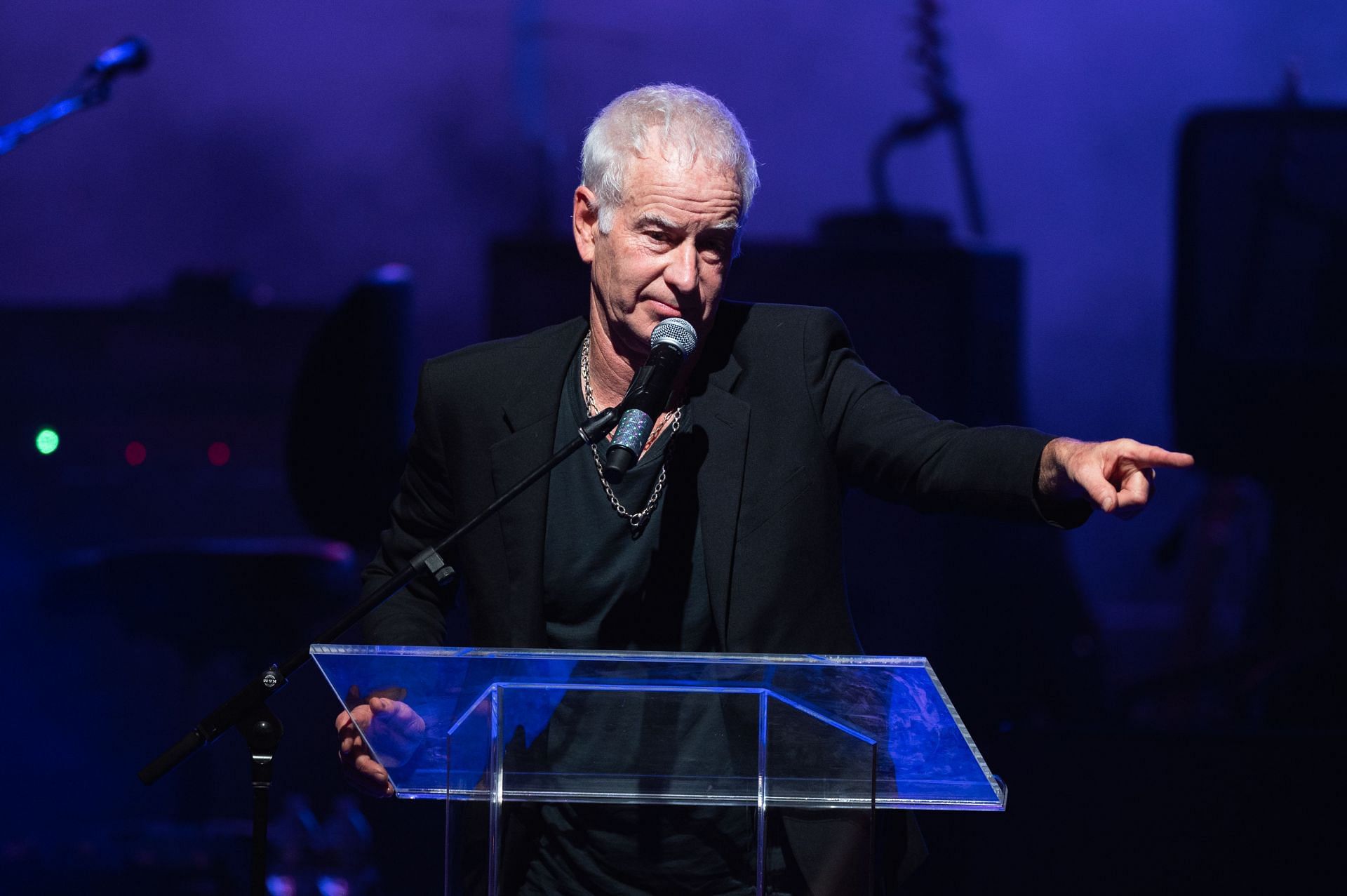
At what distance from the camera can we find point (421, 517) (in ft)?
6.15

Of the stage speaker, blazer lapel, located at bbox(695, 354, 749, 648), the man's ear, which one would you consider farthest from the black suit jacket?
the stage speaker

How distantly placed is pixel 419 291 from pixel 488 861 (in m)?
2.91

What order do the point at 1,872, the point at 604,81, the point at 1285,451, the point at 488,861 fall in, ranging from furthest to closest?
the point at 604,81, the point at 1285,451, the point at 1,872, the point at 488,861

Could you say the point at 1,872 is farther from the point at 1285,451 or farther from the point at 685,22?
the point at 1285,451

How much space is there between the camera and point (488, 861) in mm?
1220

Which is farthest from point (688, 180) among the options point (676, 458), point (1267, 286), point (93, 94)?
point (1267, 286)

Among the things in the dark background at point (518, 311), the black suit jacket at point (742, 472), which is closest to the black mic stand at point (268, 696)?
the black suit jacket at point (742, 472)

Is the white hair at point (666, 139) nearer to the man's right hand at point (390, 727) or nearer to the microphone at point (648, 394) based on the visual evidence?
the microphone at point (648, 394)

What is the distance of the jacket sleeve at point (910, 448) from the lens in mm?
1494

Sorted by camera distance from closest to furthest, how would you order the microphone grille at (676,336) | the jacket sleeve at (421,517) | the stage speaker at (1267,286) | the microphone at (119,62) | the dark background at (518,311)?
1. the microphone grille at (676,336)
2. the jacket sleeve at (421,517)
3. the microphone at (119,62)
4. the dark background at (518,311)
5. the stage speaker at (1267,286)

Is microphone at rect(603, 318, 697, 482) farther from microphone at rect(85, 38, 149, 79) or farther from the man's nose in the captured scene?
microphone at rect(85, 38, 149, 79)

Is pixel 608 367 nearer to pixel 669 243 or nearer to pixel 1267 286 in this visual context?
pixel 669 243

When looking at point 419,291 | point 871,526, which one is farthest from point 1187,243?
point 419,291

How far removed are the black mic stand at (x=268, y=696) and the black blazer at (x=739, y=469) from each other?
0.36 meters
